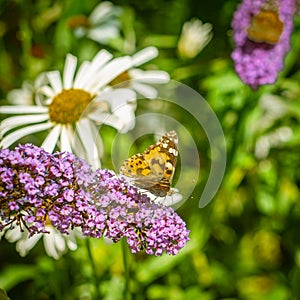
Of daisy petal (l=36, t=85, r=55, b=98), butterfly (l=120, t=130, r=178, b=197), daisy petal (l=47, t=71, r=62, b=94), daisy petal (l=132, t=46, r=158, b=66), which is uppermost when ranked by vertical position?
butterfly (l=120, t=130, r=178, b=197)

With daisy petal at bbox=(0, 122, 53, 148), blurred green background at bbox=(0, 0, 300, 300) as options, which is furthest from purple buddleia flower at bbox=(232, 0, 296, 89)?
daisy petal at bbox=(0, 122, 53, 148)

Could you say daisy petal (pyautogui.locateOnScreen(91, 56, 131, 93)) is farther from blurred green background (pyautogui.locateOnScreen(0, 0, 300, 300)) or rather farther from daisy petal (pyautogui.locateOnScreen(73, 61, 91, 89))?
blurred green background (pyautogui.locateOnScreen(0, 0, 300, 300))

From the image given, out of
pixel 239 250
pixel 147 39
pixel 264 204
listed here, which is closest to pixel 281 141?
pixel 264 204

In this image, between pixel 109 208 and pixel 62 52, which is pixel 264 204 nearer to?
pixel 62 52

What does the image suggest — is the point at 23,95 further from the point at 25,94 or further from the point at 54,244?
the point at 54,244

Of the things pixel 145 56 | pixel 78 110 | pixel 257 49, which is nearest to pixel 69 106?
pixel 78 110

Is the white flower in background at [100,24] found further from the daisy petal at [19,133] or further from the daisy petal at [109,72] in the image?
the daisy petal at [19,133]
